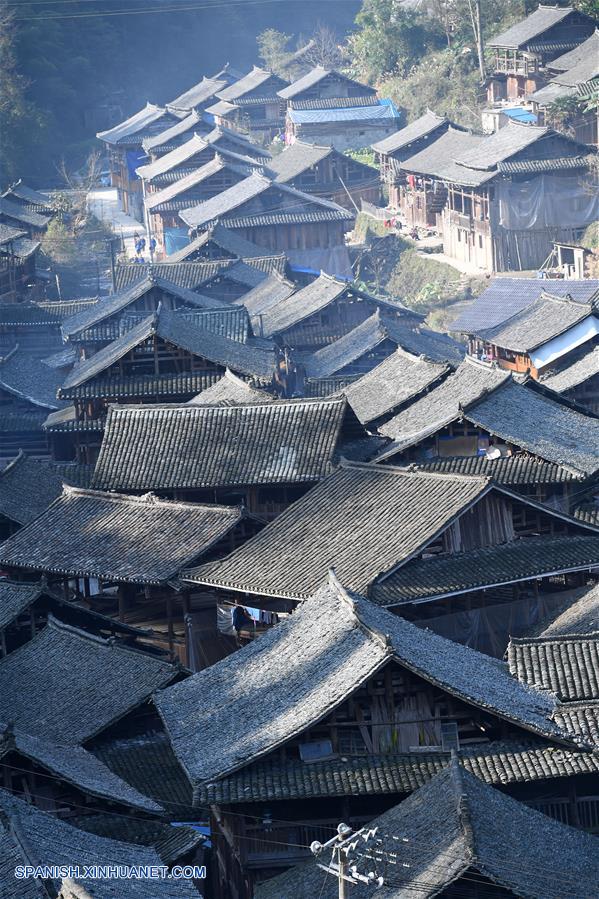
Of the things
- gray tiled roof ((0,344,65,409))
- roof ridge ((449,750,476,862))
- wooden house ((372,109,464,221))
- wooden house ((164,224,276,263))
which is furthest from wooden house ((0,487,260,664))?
wooden house ((372,109,464,221))

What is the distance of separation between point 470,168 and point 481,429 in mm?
Answer: 38109

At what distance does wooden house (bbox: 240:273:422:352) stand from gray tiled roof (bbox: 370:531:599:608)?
30.3 meters

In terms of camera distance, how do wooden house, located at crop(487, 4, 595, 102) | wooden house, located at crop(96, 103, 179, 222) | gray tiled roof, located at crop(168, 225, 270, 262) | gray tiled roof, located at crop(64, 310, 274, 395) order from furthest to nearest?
wooden house, located at crop(96, 103, 179, 222), wooden house, located at crop(487, 4, 595, 102), gray tiled roof, located at crop(168, 225, 270, 262), gray tiled roof, located at crop(64, 310, 274, 395)

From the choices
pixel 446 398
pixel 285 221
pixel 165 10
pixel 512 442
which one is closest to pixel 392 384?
pixel 446 398

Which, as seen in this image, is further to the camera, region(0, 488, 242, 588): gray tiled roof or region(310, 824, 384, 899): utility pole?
region(0, 488, 242, 588): gray tiled roof

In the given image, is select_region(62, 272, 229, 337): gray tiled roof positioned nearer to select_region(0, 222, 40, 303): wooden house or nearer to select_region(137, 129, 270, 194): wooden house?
select_region(0, 222, 40, 303): wooden house

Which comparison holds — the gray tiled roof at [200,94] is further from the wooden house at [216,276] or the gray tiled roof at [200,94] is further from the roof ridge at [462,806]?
the roof ridge at [462,806]

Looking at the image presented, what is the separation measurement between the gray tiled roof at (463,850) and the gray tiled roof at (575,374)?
26655 millimetres

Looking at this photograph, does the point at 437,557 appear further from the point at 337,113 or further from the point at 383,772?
the point at 337,113

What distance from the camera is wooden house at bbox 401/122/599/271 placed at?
6981cm

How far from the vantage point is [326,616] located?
86.0ft

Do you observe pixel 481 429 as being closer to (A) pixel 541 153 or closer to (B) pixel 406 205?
(A) pixel 541 153

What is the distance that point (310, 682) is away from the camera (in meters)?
24.2

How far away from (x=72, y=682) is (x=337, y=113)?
74.7 m
